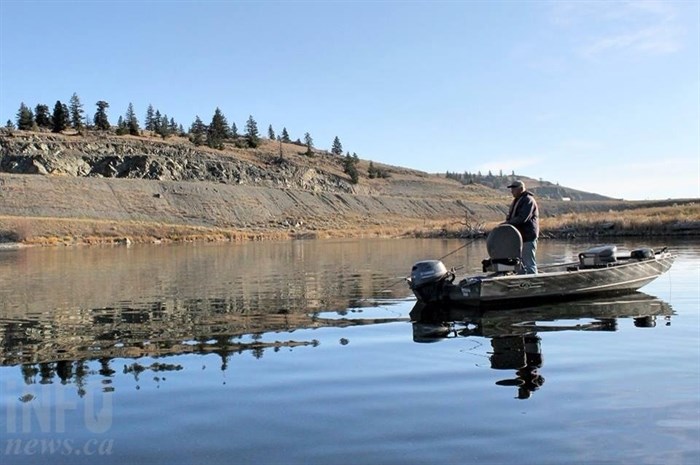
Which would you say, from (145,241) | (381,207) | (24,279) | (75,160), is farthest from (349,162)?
(24,279)

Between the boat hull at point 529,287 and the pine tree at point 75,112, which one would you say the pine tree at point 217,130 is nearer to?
the pine tree at point 75,112

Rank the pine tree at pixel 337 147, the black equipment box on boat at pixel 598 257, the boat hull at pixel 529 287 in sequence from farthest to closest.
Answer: the pine tree at pixel 337 147 → the black equipment box on boat at pixel 598 257 → the boat hull at pixel 529 287

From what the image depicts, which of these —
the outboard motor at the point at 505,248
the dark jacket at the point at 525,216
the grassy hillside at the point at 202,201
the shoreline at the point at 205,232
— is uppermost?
the grassy hillside at the point at 202,201

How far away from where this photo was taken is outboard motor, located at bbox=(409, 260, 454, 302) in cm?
1477

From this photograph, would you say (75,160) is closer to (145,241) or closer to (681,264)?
A: (145,241)

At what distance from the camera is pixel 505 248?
1484 centimetres

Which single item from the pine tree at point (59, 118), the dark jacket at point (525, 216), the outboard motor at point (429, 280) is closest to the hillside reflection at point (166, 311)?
the outboard motor at point (429, 280)

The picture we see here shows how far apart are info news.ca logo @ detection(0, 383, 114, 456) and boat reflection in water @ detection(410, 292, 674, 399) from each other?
510cm

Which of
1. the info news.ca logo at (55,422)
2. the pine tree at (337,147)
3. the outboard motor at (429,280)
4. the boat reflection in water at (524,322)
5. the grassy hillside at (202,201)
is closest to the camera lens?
the info news.ca logo at (55,422)

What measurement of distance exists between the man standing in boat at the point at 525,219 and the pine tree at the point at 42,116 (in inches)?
5183

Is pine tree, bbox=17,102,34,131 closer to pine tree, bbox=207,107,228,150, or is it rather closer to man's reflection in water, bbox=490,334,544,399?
pine tree, bbox=207,107,228,150

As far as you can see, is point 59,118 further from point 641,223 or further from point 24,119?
point 641,223

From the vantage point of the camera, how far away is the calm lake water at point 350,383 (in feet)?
20.6

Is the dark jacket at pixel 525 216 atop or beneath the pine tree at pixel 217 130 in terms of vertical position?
beneath
